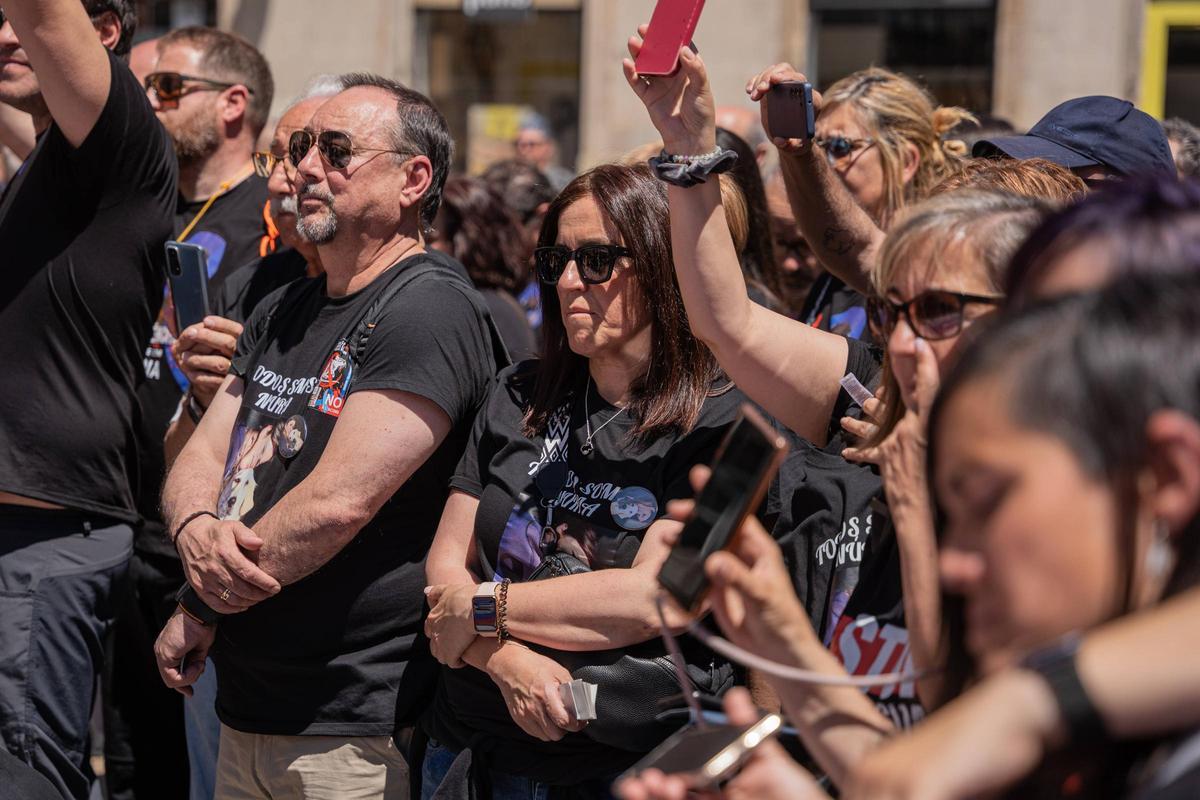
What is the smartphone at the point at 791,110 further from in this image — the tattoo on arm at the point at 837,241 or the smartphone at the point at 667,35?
the smartphone at the point at 667,35

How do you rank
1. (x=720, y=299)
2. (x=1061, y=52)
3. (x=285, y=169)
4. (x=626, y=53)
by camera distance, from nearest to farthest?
(x=720, y=299) < (x=285, y=169) < (x=1061, y=52) < (x=626, y=53)

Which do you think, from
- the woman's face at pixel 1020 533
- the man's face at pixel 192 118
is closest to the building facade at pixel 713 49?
the man's face at pixel 192 118

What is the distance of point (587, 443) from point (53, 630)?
1.46 m

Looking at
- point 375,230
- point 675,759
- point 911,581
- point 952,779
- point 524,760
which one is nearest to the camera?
point 952,779

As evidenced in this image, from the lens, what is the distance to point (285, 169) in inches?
147

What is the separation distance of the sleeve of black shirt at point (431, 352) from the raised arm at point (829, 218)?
2.98ft

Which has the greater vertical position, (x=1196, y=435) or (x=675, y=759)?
(x=1196, y=435)

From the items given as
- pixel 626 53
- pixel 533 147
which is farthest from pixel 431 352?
pixel 626 53

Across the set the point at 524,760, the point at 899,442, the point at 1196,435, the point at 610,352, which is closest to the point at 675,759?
the point at 899,442

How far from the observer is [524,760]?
269 cm

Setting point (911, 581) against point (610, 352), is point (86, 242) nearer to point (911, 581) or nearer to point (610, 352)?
point (610, 352)

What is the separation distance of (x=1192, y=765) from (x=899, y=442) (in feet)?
2.53

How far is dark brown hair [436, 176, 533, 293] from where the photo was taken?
5.09 metres

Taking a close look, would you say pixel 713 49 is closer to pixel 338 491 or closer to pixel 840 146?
pixel 840 146
